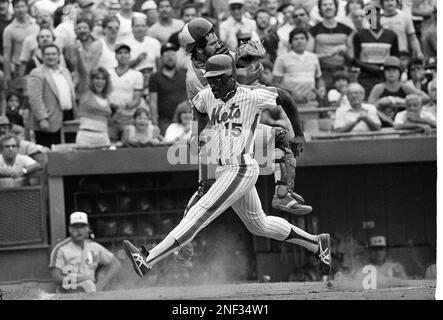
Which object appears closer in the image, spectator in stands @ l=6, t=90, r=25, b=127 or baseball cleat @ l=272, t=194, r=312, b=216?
baseball cleat @ l=272, t=194, r=312, b=216

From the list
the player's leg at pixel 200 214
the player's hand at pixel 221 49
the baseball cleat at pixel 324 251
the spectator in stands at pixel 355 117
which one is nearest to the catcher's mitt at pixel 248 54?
the player's hand at pixel 221 49

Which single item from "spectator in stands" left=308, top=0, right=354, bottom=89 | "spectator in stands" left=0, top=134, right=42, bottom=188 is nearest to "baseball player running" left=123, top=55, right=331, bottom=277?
"spectator in stands" left=0, top=134, right=42, bottom=188

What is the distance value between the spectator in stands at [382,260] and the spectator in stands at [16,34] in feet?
15.6

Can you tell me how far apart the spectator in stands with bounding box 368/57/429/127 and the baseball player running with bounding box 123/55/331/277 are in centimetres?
536

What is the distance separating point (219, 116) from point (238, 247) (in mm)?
5324

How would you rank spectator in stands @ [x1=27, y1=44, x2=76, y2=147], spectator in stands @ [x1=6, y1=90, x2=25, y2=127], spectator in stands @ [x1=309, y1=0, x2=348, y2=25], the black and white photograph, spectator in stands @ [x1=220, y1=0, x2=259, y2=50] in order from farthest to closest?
1. spectator in stands @ [x1=309, y1=0, x2=348, y2=25]
2. spectator in stands @ [x1=220, y1=0, x2=259, y2=50]
3. spectator in stands @ [x1=6, y1=90, x2=25, y2=127]
4. spectator in stands @ [x1=27, y1=44, x2=76, y2=147]
5. the black and white photograph

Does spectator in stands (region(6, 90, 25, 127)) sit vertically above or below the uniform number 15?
above

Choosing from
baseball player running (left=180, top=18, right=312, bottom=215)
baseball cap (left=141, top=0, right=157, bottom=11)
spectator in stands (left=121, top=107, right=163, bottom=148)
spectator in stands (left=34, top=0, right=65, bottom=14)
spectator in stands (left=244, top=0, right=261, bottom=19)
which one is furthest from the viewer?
spectator in stands (left=244, top=0, right=261, bottom=19)

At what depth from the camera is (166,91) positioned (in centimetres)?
1530

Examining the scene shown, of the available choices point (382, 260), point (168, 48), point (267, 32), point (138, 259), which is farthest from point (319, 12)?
point (138, 259)

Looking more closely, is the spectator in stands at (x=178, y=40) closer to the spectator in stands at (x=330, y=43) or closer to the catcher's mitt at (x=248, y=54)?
the spectator in stands at (x=330, y=43)

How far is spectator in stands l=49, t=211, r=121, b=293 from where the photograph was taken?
13.8m

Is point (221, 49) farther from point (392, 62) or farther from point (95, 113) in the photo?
point (392, 62)

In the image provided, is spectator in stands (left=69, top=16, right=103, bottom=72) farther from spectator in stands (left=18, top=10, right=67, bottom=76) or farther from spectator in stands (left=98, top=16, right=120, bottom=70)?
spectator in stands (left=18, top=10, right=67, bottom=76)
